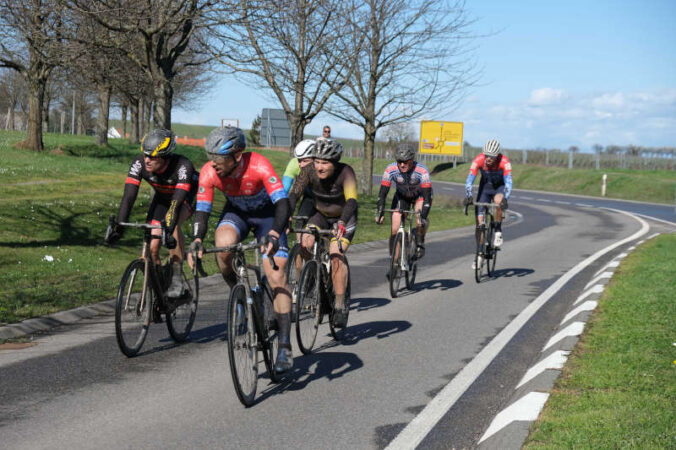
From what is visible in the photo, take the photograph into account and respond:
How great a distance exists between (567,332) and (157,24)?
11.6 metres

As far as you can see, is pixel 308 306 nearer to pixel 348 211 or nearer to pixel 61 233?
pixel 348 211

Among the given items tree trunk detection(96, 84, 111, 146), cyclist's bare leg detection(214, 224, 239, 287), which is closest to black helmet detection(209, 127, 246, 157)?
cyclist's bare leg detection(214, 224, 239, 287)

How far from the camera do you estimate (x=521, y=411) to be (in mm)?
4949

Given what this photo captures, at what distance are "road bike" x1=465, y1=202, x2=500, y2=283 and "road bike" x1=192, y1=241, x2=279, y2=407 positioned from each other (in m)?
6.69

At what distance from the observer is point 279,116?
38.9 meters

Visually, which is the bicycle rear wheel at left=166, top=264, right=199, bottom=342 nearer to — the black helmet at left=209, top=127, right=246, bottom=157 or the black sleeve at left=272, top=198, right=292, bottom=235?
the black sleeve at left=272, top=198, right=292, bottom=235

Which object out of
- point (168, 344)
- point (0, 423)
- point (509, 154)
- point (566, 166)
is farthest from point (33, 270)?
point (509, 154)

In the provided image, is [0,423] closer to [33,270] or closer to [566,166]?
[33,270]

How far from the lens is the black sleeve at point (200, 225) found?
5.67 m

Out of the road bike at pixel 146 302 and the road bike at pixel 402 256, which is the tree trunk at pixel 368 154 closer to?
the road bike at pixel 402 256

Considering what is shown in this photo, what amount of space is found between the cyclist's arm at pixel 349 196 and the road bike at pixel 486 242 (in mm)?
4601

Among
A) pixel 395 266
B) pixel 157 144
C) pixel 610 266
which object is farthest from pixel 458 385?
pixel 610 266

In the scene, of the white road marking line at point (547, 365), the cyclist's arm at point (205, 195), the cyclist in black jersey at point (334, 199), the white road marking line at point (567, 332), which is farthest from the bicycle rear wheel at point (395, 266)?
the cyclist's arm at point (205, 195)

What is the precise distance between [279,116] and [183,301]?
32321 millimetres
